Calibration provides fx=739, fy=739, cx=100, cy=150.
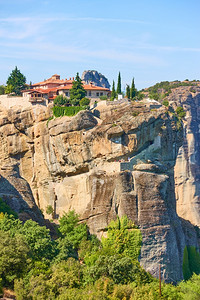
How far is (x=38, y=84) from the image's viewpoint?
286ft

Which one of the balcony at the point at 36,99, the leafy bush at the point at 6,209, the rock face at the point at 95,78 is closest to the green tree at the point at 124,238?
the leafy bush at the point at 6,209

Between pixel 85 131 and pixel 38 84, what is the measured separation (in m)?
17.5

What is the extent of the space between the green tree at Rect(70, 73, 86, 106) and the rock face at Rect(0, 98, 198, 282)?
3155mm

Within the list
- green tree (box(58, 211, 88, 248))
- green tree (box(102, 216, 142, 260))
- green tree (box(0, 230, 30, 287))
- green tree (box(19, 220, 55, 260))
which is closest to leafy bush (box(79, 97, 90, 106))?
green tree (box(58, 211, 88, 248))

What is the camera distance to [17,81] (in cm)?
8462

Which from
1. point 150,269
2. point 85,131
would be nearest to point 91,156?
point 85,131

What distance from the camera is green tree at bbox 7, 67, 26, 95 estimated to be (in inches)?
3309

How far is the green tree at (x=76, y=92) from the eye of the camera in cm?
7794

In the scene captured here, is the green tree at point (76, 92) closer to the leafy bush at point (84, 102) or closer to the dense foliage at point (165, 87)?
the leafy bush at point (84, 102)

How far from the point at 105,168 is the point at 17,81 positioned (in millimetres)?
20443

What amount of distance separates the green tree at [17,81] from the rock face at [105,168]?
5.12 m

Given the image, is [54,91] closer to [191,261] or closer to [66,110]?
[66,110]

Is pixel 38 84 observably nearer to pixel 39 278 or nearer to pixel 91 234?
pixel 91 234

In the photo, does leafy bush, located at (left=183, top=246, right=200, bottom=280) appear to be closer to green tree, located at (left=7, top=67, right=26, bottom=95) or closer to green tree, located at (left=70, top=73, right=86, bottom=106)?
green tree, located at (left=70, top=73, right=86, bottom=106)
